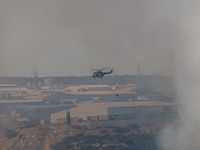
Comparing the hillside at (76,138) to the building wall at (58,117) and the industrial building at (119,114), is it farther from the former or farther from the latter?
the building wall at (58,117)

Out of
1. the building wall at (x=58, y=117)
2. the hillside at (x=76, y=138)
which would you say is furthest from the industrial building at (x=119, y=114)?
the hillside at (x=76, y=138)

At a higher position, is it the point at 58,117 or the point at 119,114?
the point at 119,114

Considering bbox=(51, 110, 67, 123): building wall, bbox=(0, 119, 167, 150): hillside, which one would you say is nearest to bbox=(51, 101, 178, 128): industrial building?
bbox=(51, 110, 67, 123): building wall

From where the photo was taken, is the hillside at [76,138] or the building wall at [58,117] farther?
the building wall at [58,117]

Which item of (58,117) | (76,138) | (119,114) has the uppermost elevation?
(119,114)

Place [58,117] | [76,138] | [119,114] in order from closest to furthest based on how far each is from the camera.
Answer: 1. [76,138]
2. [58,117]
3. [119,114]

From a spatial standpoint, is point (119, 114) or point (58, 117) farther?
point (119, 114)

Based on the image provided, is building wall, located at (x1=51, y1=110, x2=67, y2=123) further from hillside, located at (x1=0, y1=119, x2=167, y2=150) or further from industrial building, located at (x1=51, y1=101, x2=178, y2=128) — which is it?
hillside, located at (x1=0, y1=119, x2=167, y2=150)

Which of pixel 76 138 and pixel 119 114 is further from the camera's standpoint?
pixel 119 114

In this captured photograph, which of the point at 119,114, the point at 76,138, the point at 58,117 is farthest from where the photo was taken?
the point at 119,114

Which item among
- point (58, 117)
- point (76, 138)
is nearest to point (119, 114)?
point (58, 117)

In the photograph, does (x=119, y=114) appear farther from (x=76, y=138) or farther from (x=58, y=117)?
(x=76, y=138)

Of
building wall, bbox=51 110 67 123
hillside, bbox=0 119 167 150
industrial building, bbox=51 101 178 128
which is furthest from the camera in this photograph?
building wall, bbox=51 110 67 123
